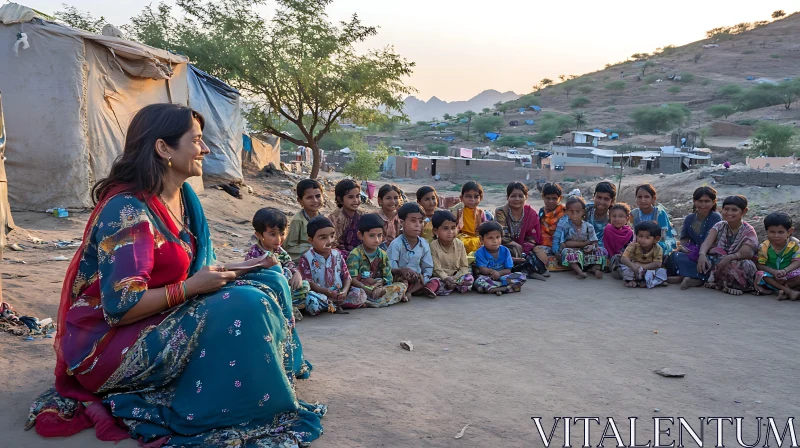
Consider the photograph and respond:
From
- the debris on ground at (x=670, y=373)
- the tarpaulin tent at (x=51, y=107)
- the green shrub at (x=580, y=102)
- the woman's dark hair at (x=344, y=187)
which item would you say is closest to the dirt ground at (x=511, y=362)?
the debris on ground at (x=670, y=373)

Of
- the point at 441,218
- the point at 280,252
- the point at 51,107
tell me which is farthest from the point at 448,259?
the point at 51,107

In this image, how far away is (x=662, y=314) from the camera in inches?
212

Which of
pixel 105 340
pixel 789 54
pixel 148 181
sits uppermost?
pixel 789 54

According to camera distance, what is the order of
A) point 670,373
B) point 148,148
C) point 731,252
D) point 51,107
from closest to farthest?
point 148,148 < point 670,373 < point 731,252 < point 51,107

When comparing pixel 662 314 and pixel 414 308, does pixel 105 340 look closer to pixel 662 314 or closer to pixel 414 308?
pixel 414 308

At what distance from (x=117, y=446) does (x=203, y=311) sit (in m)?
0.62

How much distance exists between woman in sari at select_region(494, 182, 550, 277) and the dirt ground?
3.24 ft

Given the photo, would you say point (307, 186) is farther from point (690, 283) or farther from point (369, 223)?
point (690, 283)

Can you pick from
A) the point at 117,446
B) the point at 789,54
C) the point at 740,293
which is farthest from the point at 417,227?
the point at 789,54

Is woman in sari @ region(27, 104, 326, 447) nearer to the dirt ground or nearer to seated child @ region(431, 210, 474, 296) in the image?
the dirt ground

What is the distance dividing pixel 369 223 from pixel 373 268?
0.42m

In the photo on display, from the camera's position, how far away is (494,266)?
6.39m

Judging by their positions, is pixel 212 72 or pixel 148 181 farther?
pixel 212 72

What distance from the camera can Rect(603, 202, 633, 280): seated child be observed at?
23.1ft
